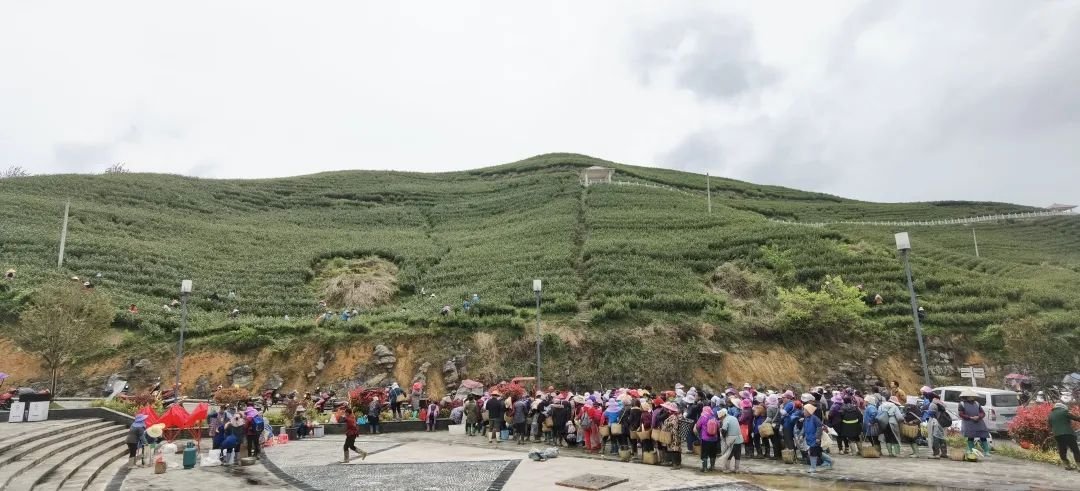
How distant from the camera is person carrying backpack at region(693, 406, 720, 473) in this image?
38.1ft

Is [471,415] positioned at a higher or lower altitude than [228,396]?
lower

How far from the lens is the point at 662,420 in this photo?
41.6ft

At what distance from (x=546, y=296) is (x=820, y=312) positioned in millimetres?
13193

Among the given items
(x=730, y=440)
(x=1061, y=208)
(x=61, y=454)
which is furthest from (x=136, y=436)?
(x=1061, y=208)

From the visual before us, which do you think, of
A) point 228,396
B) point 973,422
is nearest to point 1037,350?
point 973,422

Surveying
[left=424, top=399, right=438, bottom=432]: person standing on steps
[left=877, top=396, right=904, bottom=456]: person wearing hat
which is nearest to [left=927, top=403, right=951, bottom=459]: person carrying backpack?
[left=877, top=396, right=904, bottom=456]: person wearing hat

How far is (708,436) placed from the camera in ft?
38.2

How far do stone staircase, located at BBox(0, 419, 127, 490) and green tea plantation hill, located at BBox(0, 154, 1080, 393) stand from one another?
31.1ft

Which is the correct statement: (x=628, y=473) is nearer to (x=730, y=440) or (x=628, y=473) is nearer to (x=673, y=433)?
(x=673, y=433)

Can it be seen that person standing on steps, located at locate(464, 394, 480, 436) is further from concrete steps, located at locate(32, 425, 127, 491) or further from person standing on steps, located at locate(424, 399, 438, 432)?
concrete steps, located at locate(32, 425, 127, 491)

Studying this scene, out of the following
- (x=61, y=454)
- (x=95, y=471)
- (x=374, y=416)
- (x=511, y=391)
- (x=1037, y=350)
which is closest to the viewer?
(x=95, y=471)

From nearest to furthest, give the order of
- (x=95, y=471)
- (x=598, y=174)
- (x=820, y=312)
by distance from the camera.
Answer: (x=95, y=471) < (x=820, y=312) < (x=598, y=174)

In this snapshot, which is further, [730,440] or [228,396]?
[228,396]

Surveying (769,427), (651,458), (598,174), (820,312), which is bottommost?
(651,458)
